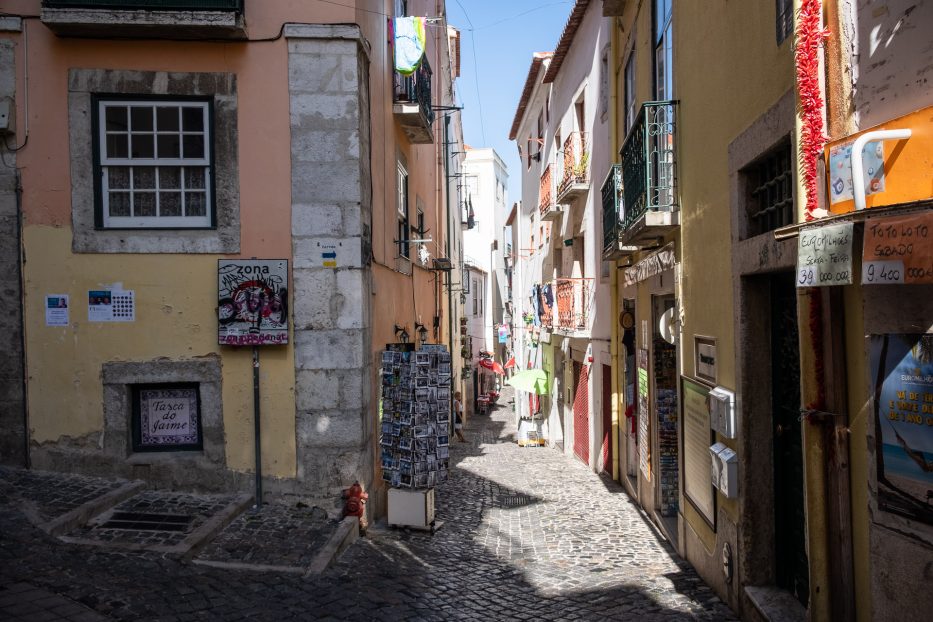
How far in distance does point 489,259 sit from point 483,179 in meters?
4.63

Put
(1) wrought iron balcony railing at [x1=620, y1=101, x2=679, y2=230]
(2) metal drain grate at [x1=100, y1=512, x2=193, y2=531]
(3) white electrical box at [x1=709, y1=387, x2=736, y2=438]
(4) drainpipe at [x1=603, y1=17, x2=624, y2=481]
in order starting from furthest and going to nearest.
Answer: (4) drainpipe at [x1=603, y1=17, x2=624, y2=481]
(1) wrought iron balcony railing at [x1=620, y1=101, x2=679, y2=230]
(2) metal drain grate at [x1=100, y1=512, x2=193, y2=531]
(3) white electrical box at [x1=709, y1=387, x2=736, y2=438]

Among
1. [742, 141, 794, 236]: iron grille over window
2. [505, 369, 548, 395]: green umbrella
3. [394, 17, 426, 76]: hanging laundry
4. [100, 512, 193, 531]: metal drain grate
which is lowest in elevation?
[100, 512, 193, 531]: metal drain grate

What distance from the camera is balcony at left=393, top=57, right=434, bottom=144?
11664 mm

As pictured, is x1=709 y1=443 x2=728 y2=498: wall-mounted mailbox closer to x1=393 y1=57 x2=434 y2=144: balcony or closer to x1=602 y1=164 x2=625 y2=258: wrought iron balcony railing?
x1=602 y1=164 x2=625 y2=258: wrought iron balcony railing

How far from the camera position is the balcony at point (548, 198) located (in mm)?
18516

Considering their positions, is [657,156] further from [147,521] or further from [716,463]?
[147,521]

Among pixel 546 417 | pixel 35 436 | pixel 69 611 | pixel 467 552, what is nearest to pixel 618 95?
pixel 467 552

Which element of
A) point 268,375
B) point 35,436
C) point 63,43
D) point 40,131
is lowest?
point 35,436

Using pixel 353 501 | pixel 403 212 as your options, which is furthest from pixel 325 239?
pixel 403 212

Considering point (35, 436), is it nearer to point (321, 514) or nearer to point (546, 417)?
point (321, 514)

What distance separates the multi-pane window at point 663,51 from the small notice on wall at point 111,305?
250 inches

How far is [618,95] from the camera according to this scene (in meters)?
12.3

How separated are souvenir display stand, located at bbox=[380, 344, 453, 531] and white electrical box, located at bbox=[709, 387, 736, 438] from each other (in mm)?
3494

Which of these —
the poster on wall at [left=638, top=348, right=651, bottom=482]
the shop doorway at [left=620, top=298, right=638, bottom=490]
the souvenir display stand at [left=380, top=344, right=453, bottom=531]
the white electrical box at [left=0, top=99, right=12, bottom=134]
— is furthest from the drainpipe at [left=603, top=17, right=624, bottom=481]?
the white electrical box at [left=0, top=99, right=12, bottom=134]
